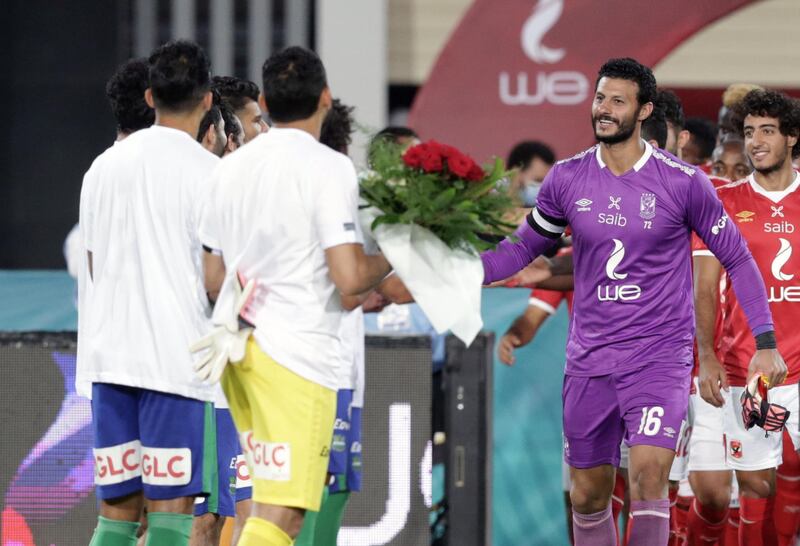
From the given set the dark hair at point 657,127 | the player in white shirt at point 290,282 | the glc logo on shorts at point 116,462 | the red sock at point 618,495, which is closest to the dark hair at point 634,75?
the dark hair at point 657,127

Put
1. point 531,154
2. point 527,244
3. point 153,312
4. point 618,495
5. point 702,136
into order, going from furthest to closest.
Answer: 1. point 531,154
2. point 702,136
3. point 618,495
4. point 527,244
5. point 153,312

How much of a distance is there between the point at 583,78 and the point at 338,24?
2394 millimetres

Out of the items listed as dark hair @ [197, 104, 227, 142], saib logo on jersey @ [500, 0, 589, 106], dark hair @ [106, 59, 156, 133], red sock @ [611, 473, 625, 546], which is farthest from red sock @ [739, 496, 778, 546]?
saib logo on jersey @ [500, 0, 589, 106]

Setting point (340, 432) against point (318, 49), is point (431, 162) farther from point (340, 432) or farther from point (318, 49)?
point (318, 49)

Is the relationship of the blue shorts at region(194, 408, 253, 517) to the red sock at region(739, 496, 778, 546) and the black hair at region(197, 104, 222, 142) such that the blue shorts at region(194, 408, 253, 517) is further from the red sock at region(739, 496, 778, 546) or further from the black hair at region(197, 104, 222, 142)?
the red sock at region(739, 496, 778, 546)

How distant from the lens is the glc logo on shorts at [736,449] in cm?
683

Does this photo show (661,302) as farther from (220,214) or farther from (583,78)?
(583,78)

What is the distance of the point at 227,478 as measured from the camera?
625cm

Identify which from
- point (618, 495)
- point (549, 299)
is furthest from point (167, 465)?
point (549, 299)

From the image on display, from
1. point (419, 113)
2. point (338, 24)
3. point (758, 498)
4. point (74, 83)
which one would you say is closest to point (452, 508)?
point (758, 498)

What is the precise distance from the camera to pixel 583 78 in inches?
502

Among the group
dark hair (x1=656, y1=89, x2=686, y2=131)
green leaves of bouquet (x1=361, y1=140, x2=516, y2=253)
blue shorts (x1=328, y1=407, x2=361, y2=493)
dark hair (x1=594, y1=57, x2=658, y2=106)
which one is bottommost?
blue shorts (x1=328, y1=407, x2=361, y2=493)

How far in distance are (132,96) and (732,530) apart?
161 inches

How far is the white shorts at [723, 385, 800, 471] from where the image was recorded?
680 centimetres
